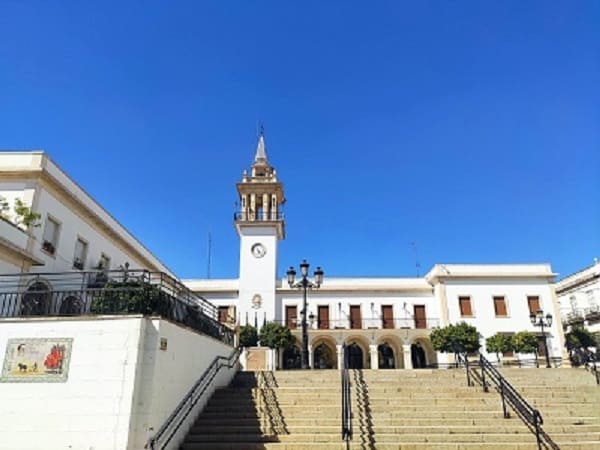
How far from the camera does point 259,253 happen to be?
29609 mm

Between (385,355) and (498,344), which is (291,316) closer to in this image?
(385,355)

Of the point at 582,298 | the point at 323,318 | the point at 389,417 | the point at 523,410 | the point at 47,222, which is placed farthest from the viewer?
the point at 582,298

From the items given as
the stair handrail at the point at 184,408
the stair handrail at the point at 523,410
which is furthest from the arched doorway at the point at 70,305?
the stair handrail at the point at 523,410

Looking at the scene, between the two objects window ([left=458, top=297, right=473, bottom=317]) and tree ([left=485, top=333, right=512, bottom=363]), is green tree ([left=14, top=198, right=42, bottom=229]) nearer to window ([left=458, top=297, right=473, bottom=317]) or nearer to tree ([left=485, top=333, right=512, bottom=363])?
tree ([left=485, top=333, right=512, bottom=363])

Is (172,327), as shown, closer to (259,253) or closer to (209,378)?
(209,378)

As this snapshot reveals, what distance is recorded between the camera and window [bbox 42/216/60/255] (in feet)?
48.5

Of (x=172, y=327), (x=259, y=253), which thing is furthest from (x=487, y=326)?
(x=172, y=327)

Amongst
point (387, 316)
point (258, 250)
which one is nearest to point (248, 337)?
point (258, 250)

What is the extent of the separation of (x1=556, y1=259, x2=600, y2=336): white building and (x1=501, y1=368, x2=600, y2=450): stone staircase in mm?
23474

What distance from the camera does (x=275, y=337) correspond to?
2522 cm

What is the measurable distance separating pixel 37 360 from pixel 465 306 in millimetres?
27571

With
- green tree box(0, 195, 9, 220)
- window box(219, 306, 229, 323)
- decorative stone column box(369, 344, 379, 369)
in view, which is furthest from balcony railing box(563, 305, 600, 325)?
green tree box(0, 195, 9, 220)

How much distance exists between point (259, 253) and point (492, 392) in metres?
20.4

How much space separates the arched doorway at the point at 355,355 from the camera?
30.8 metres
